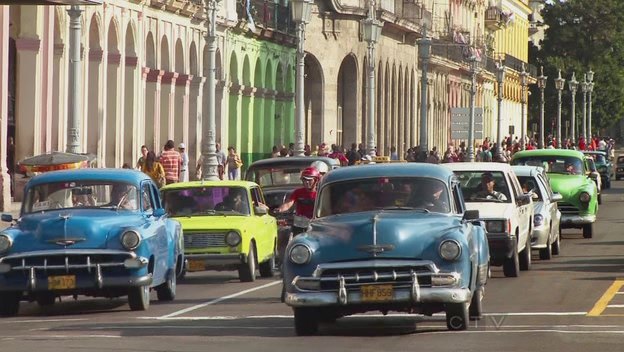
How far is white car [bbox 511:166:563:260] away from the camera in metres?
30.5

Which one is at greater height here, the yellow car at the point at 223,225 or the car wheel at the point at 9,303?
the yellow car at the point at 223,225

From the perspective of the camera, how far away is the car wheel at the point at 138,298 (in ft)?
69.3

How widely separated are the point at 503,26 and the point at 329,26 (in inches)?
2275

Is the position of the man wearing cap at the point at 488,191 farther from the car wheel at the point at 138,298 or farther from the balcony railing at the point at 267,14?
the balcony railing at the point at 267,14

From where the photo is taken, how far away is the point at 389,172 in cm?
1880

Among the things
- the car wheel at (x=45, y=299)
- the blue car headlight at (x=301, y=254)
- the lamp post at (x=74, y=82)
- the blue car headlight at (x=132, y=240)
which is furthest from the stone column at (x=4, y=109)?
the blue car headlight at (x=301, y=254)

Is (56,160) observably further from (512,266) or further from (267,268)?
(512,266)

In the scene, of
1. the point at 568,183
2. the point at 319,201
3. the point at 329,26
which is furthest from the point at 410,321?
the point at 329,26

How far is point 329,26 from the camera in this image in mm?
79250

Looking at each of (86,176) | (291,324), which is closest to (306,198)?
(86,176)

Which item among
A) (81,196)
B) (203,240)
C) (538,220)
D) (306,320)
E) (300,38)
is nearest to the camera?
(306,320)

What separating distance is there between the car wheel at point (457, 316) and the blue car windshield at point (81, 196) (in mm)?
5202

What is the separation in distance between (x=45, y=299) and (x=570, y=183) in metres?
17.6

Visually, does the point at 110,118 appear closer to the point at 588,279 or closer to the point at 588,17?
the point at 588,279
